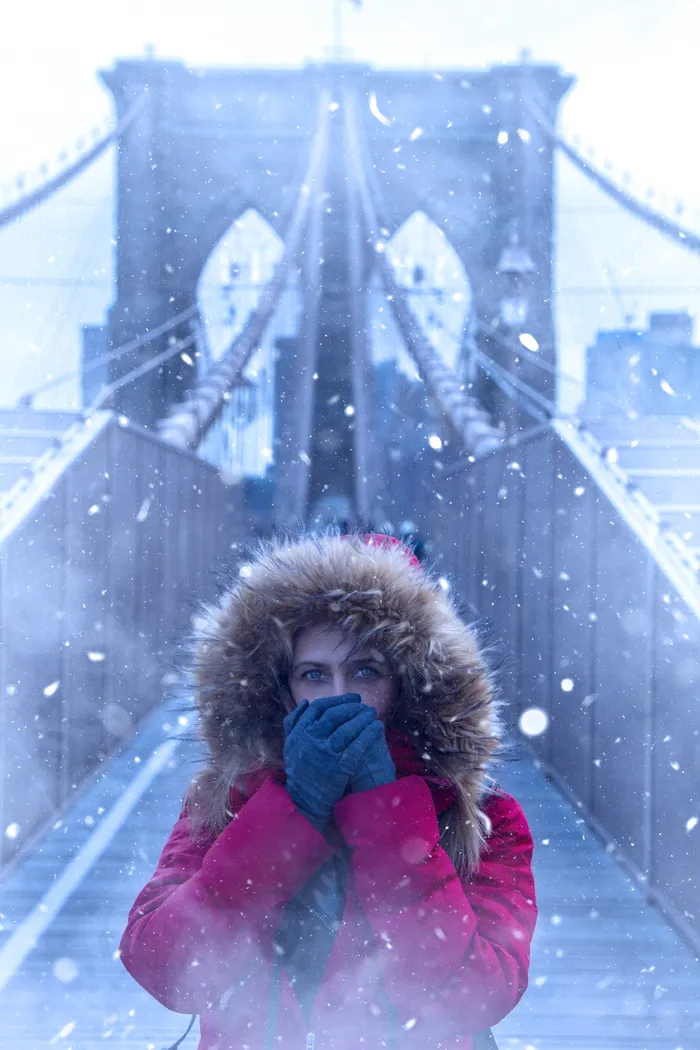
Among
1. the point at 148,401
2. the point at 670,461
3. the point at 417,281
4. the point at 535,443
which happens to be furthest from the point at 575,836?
the point at 417,281

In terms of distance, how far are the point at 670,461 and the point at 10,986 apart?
12.9 feet

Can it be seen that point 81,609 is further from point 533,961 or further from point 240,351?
point 240,351

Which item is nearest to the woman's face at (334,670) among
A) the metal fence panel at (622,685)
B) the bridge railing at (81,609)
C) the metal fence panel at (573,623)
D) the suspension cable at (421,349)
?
the bridge railing at (81,609)

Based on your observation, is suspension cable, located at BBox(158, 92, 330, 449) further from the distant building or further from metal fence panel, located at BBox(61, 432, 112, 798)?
the distant building

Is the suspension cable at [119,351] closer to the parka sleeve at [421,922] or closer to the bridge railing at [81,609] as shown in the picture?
the bridge railing at [81,609]

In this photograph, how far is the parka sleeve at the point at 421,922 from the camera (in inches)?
40.6

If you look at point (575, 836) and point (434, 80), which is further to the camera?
point (434, 80)

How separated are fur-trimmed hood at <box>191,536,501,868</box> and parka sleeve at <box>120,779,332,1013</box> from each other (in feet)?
0.32

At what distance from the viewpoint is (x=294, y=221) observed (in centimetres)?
2027

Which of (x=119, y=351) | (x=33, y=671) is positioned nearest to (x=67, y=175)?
(x=119, y=351)

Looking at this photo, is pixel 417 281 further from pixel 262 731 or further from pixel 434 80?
pixel 262 731

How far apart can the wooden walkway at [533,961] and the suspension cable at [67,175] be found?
7.60 meters

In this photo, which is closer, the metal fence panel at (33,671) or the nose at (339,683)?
the nose at (339,683)

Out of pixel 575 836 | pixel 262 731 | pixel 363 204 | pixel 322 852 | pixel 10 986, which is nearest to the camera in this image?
pixel 322 852
